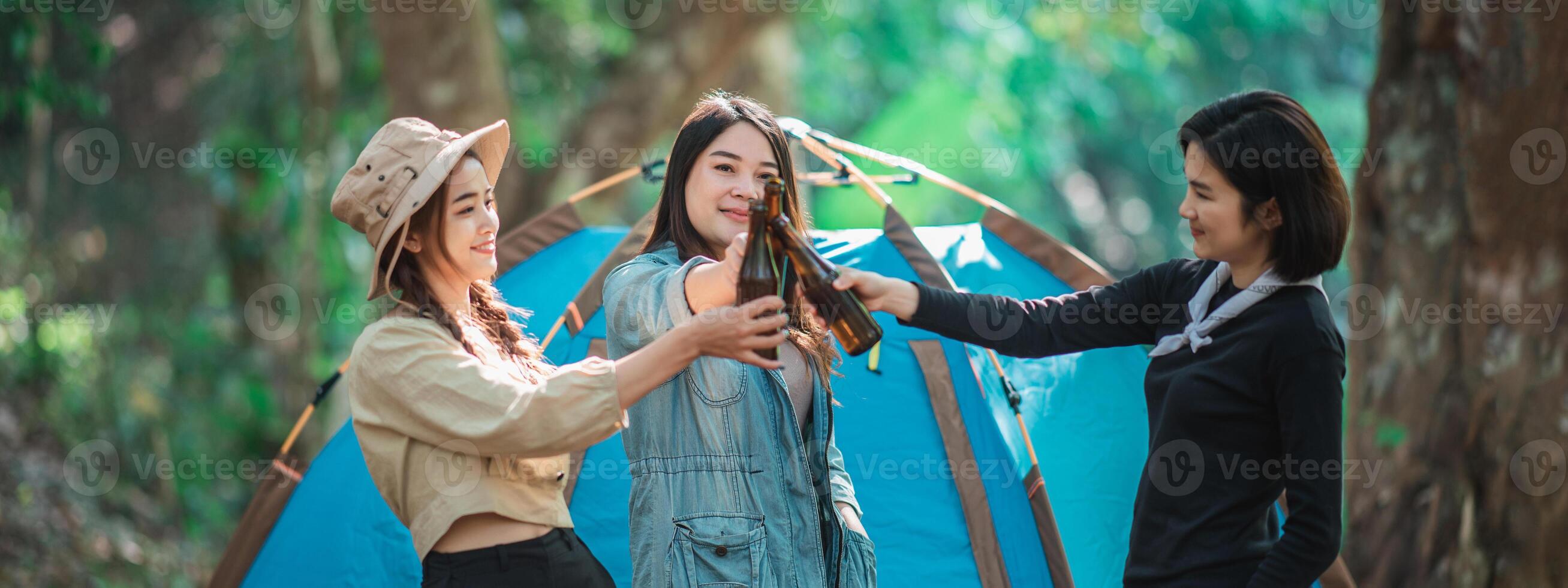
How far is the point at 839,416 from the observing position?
9.20 feet

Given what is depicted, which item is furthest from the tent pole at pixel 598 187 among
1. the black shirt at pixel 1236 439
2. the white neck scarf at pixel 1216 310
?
the white neck scarf at pixel 1216 310

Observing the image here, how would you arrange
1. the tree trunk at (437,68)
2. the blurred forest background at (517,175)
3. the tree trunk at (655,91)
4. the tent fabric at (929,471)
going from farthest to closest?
1. the tree trunk at (655,91)
2. the tree trunk at (437,68)
3. the blurred forest background at (517,175)
4. the tent fabric at (929,471)

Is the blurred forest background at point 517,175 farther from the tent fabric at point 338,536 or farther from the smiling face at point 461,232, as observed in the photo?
the smiling face at point 461,232

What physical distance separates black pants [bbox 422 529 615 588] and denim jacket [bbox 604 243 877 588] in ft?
0.36

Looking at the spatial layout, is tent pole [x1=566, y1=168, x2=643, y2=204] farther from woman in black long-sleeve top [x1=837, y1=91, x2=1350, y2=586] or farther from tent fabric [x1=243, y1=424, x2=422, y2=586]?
woman in black long-sleeve top [x1=837, y1=91, x2=1350, y2=586]

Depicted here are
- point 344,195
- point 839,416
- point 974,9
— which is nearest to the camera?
point 344,195

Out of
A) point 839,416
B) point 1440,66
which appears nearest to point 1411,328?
A: point 1440,66

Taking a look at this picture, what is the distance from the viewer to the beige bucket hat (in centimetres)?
188

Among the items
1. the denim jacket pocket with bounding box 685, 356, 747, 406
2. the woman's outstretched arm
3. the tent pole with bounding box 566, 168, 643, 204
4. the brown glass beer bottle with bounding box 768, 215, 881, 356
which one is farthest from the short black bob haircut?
the tent pole with bounding box 566, 168, 643, 204

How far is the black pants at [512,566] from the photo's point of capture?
182 centimetres

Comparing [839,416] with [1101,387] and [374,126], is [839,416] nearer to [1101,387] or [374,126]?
[1101,387]

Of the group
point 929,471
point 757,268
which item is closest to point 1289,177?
point 757,268

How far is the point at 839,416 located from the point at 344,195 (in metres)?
1.31

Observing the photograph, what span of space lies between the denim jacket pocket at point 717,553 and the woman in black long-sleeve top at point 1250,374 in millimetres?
427
